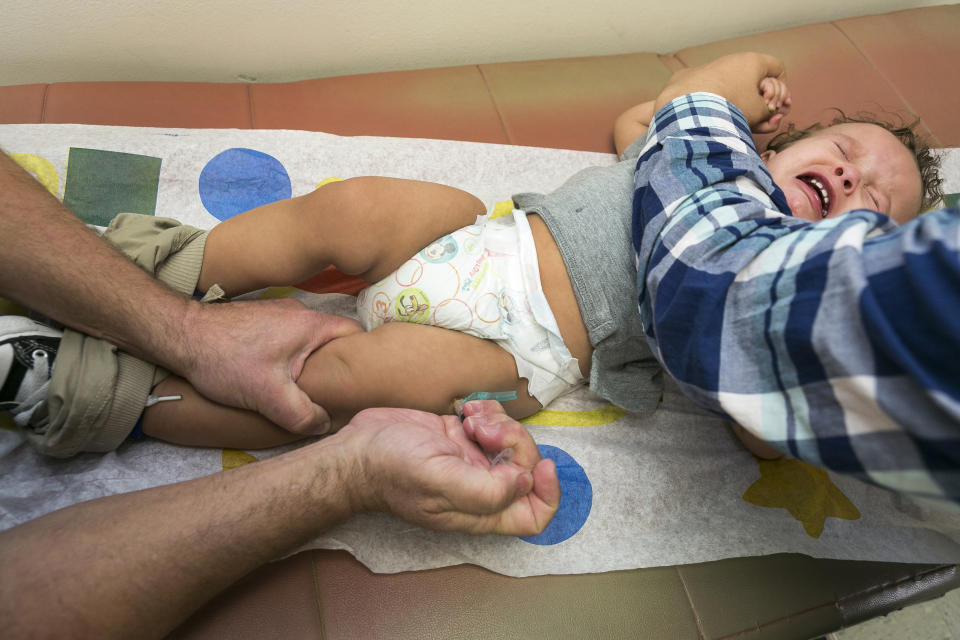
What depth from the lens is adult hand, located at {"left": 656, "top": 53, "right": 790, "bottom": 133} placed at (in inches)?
41.2

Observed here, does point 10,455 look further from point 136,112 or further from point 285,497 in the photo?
point 136,112

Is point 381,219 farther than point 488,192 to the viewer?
No

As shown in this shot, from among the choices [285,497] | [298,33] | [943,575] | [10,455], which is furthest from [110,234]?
[943,575]

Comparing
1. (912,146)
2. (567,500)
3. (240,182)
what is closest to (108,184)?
(240,182)

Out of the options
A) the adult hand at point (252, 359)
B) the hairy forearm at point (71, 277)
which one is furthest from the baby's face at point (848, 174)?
the hairy forearm at point (71, 277)

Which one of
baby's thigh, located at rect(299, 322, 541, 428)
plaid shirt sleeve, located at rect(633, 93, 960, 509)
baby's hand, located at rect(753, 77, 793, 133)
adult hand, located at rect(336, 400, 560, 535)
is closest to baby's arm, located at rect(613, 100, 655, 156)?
baby's hand, located at rect(753, 77, 793, 133)


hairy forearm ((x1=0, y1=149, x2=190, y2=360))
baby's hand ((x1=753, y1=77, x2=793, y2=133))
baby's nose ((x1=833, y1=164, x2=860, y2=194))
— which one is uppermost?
baby's hand ((x1=753, y1=77, x2=793, y2=133))

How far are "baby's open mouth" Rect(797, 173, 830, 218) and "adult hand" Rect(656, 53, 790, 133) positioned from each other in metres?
0.17

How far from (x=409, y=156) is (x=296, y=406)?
23.8 inches

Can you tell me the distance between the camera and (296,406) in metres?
0.81

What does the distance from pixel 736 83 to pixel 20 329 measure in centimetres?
119

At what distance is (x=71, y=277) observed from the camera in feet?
2.47

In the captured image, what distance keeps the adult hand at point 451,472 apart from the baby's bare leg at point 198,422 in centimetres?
16

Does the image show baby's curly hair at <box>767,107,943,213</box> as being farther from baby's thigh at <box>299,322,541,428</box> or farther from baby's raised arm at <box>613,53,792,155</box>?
baby's thigh at <box>299,322,541,428</box>
